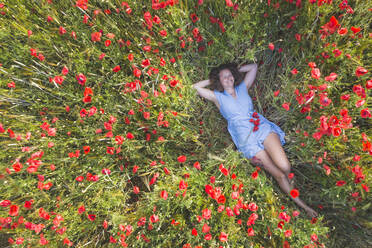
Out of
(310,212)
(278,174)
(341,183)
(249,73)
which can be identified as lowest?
(310,212)

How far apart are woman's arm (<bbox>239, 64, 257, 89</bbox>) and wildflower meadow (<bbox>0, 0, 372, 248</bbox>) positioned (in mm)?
227

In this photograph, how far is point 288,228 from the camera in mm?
1893

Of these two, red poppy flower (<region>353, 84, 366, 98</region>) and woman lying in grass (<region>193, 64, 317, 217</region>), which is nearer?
red poppy flower (<region>353, 84, 366, 98</region>)

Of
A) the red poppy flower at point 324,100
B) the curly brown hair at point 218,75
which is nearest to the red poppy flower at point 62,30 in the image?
the curly brown hair at point 218,75

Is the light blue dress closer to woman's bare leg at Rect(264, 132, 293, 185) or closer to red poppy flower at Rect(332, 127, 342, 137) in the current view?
woman's bare leg at Rect(264, 132, 293, 185)

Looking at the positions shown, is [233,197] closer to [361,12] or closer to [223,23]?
[223,23]

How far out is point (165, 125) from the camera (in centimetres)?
217

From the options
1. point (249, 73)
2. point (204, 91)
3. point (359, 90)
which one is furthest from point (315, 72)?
point (204, 91)

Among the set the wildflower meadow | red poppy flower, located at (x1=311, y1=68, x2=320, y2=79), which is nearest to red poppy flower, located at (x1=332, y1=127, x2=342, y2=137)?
the wildflower meadow

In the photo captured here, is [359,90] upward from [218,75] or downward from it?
downward

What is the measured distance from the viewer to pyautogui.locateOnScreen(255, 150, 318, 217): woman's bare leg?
225cm

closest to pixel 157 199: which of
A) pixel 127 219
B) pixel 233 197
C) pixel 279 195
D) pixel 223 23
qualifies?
pixel 127 219

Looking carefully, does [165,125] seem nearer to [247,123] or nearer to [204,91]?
[204,91]

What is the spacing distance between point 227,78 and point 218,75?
139 mm
